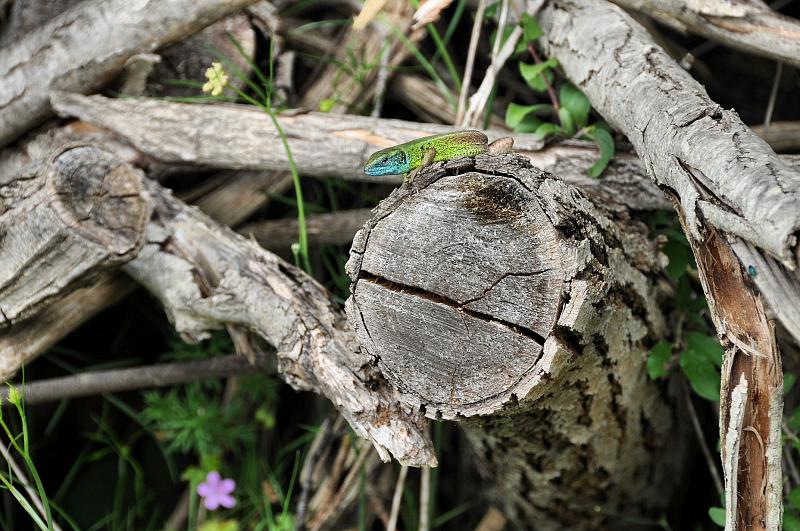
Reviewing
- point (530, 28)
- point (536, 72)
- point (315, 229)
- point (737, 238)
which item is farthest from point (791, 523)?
point (315, 229)

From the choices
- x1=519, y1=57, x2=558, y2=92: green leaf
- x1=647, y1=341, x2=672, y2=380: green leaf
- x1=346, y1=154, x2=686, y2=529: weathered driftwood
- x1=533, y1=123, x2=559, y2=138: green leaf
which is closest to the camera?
x1=346, y1=154, x2=686, y2=529: weathered driftwood

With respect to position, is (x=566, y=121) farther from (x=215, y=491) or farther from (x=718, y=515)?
(x=215, y=491)

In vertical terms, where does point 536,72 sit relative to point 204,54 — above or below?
above

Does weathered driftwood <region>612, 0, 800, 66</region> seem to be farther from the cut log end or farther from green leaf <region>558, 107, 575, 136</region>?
the cut log end

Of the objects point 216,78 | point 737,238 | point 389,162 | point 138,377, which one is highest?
point 737,238

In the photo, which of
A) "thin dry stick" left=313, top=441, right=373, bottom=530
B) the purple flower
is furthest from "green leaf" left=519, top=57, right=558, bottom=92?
the purple flower

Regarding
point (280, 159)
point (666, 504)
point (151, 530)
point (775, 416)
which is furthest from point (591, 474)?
point (151, 530)
